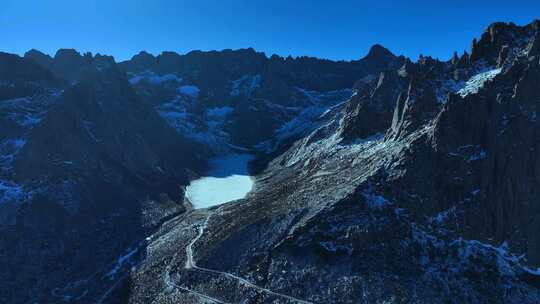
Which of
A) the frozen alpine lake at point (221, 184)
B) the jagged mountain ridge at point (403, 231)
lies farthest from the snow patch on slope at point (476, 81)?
the frozen alpine lake at point (221, 184)

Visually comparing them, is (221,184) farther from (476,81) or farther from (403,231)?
(403,231)

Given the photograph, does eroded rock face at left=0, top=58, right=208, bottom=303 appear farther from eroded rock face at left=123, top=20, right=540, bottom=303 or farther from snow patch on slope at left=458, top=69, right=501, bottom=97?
snow patch on slope at left=458, top=69, right=501, bottom=97

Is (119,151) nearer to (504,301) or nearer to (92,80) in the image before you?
(92,80)

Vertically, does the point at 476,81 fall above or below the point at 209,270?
above

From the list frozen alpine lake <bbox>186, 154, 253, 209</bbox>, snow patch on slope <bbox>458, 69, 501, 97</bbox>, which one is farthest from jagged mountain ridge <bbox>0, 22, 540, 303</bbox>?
frozen alpine lake <bbox>186, 154, 253, 209</bbox>

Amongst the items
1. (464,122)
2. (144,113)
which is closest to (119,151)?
(144,113)

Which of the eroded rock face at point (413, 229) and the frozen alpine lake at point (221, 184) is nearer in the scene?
the eroded rock face at point (413, 229)

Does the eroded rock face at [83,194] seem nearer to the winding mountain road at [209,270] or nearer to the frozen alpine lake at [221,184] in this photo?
the frozen alpine lake at [221,184]

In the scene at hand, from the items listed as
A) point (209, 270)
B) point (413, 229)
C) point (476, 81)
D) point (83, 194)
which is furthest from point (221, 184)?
point (413, 229)
